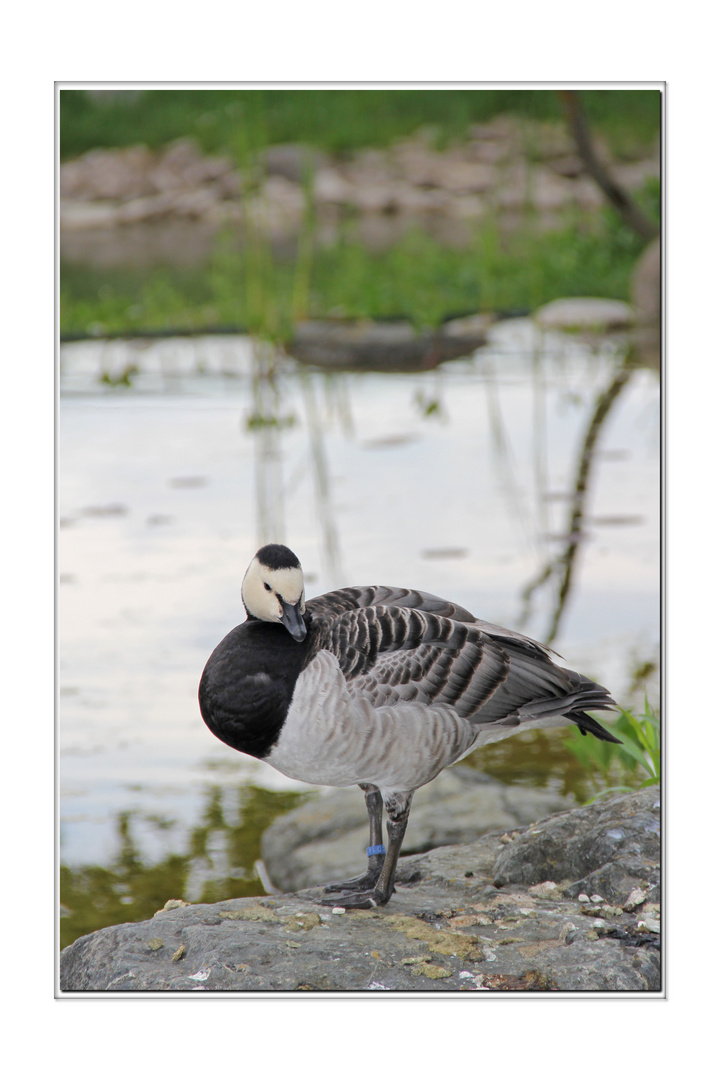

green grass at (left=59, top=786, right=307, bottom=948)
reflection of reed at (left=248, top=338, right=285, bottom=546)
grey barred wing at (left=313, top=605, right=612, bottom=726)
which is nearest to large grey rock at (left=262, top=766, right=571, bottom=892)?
green grass at (left=59, top=786, right=307, bottom=948)

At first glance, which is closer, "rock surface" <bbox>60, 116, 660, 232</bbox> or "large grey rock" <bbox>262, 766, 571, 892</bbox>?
"large grey rock" <bbox>262, 766, 571, 892</bbox>

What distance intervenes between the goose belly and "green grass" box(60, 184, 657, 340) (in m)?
3.11

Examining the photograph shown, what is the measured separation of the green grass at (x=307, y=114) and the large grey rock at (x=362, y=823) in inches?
84.6

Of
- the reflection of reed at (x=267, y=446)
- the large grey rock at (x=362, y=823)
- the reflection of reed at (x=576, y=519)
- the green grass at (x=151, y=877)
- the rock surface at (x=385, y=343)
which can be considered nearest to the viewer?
the green grass at (x=151, y=877)

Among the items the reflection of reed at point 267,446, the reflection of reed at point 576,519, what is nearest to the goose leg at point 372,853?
the reflection of reed at point 576,519

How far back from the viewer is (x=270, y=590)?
2.46 meters

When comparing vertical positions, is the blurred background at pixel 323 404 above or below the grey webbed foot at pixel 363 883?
above

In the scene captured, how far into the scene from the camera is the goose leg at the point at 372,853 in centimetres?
281

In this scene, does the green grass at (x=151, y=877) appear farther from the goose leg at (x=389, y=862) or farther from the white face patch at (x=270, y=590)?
the white face patch at (x=270, y=590)

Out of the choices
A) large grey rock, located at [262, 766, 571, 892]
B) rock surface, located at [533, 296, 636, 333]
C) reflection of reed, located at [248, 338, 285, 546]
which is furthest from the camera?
rock surface, located at [533, 296, 636, 333]

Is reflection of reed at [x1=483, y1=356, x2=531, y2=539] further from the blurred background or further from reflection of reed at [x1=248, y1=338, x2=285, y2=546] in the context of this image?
reflection of reed at [x1=248, y1=338, x2=285, y2=546]

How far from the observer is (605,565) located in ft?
14.8

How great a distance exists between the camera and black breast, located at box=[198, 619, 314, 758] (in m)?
2.44
